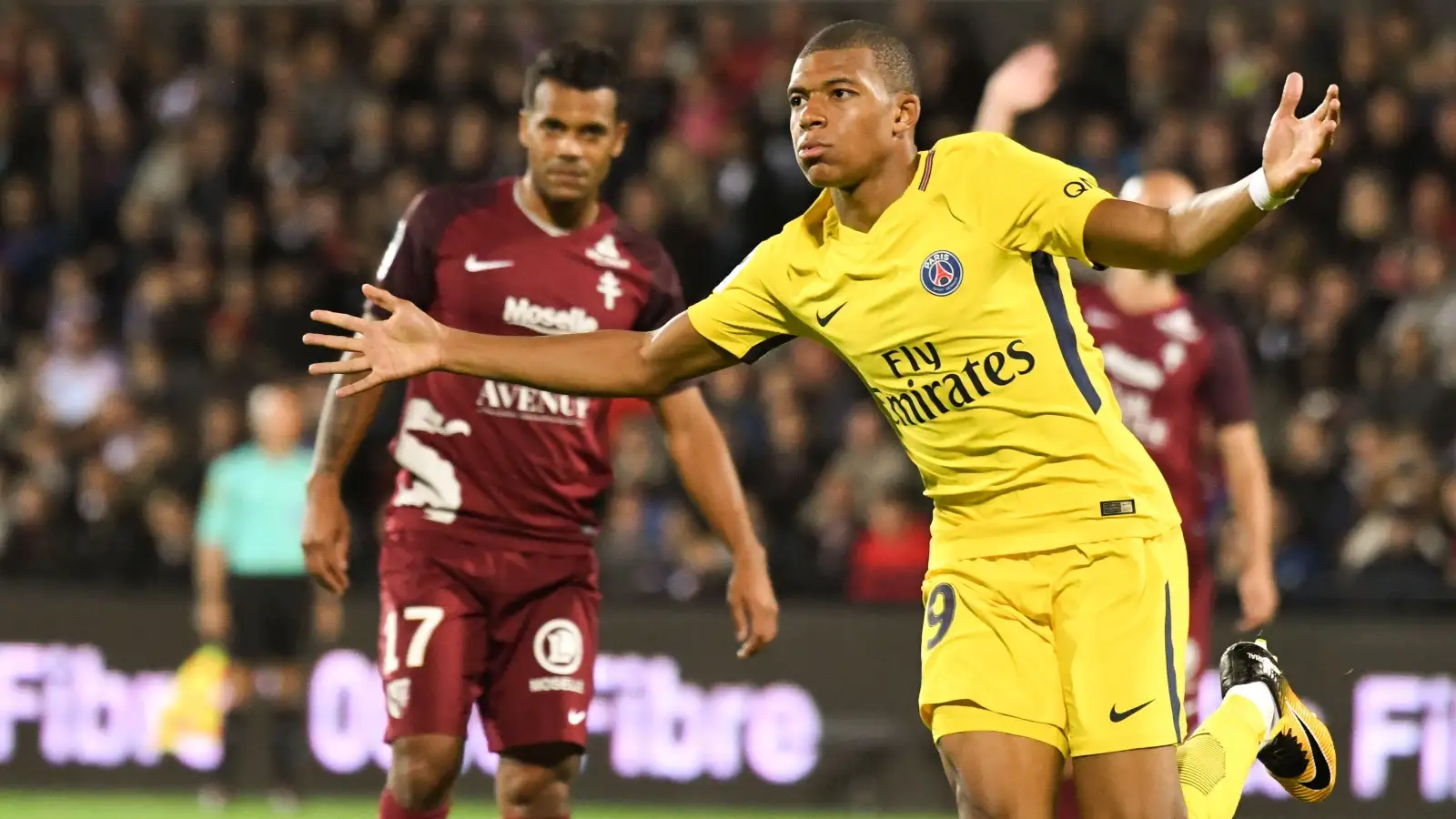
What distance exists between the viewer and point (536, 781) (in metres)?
6.02

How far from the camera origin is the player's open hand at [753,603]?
241 inches

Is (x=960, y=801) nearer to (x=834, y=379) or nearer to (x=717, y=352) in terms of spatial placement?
(x=717, y=352)

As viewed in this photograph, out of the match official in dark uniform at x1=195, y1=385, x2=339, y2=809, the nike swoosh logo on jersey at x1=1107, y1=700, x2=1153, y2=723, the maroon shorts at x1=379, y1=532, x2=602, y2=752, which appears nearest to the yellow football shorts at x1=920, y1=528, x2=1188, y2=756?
the nike swoosh logo on jersey at x1=1107, y1=700, x2=1153, y2=723

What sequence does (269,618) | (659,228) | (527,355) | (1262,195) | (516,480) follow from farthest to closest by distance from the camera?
1. (659,228)
2. (269,618)
3. (516,480)
4. (527,355)
5. (1262,195)

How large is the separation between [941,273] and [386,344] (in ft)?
4.37

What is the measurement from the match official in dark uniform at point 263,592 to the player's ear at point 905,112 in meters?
6.62

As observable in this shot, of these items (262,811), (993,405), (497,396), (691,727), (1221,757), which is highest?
(497,396)

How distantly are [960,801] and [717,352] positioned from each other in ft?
4.16

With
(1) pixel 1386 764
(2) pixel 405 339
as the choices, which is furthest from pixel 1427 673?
(2) pixel 405 339

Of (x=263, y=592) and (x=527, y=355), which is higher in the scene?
(x=527, y=355)

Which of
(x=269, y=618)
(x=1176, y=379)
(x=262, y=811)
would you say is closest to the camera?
(x=1176, y=379)

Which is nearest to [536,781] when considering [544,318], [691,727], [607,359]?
[544,318]

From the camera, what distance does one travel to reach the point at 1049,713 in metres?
4.88

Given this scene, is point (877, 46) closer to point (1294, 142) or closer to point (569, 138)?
point (1294, 142)
